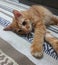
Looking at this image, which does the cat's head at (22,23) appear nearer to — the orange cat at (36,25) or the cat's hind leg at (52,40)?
the orange cat at (36,25)

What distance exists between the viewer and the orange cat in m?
0.91

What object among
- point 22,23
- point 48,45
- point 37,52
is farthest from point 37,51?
point 22,23

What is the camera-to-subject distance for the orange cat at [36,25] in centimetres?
91

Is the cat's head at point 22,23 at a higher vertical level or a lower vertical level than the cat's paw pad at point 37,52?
higher

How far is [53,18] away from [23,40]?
351 mm

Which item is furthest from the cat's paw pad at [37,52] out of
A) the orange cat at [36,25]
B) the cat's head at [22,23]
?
the cat's head at [22,23]

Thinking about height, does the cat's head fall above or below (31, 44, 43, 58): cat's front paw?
above

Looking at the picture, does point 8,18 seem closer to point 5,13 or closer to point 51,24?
point 5,13

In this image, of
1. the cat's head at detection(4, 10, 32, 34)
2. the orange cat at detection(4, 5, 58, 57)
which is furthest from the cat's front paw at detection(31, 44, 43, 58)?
the cat's head at detection(4, 10, 32, 34)

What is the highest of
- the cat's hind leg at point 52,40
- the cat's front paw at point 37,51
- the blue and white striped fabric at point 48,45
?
the cat's hind leg at point 52,40

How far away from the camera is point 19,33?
3.76ft

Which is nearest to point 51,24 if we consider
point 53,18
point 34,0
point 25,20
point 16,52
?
point 53,18

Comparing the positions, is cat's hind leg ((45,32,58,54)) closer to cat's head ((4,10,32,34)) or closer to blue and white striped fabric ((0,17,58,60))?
blue and white striped fabric ((0,17,58,60))

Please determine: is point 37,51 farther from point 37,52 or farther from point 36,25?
point 36,25
